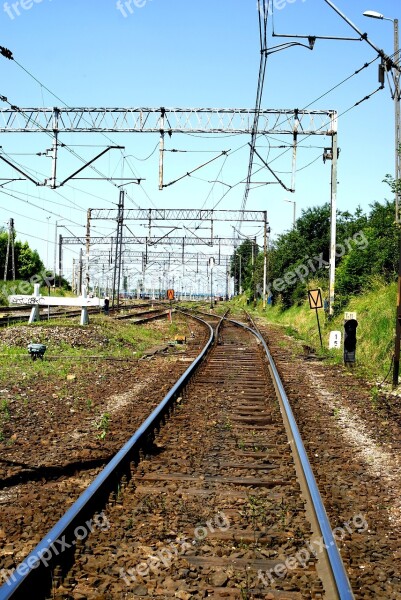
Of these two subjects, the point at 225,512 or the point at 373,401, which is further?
the point at 373,401

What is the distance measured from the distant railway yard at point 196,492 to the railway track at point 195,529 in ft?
0.04

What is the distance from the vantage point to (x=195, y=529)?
4.57 meters

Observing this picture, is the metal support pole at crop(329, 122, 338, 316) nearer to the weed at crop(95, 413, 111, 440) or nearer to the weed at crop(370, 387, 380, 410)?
the weed at crop(370, 387, 380, 410)

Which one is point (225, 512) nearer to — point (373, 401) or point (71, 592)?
point (71, 592)

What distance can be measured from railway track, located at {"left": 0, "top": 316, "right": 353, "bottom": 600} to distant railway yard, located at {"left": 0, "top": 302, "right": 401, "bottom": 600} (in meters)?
0.01

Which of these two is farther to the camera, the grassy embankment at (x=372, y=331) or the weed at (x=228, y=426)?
the grassy embankment at (x=372, y=331)

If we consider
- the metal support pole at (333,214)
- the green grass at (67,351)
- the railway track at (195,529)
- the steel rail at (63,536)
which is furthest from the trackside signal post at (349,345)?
the steel rail at (63,536)

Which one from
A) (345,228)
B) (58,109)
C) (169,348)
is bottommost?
(169,348)

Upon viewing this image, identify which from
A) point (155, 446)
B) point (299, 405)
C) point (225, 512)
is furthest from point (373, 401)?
point (225, 512)

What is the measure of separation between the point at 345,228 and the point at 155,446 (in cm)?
3205

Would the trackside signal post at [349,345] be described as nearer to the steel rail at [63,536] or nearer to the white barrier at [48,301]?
the white barrier at [48,301]

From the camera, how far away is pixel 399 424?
8.83 m

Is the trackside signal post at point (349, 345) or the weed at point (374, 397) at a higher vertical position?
the trackside signal post at point (349, 345)

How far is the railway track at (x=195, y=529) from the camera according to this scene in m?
3.70
